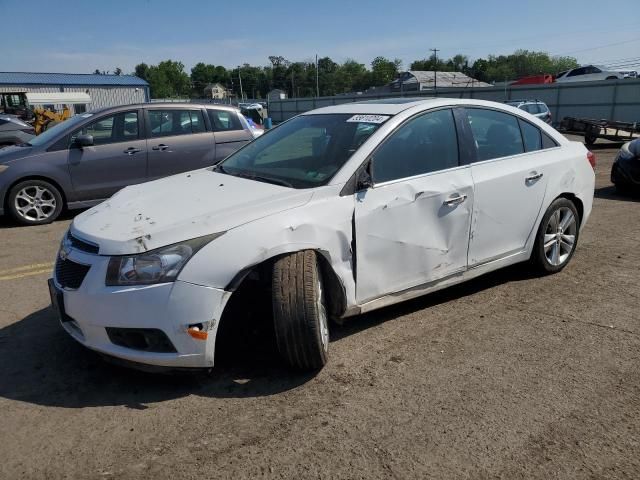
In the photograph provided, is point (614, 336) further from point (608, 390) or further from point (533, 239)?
point (533, 239)

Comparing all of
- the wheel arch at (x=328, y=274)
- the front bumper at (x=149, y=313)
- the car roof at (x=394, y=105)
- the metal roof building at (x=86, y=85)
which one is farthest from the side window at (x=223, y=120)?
the metal roof building at (x=86, y=85)

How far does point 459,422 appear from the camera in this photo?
2.75 m

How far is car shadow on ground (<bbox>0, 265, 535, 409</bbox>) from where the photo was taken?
9.99ft

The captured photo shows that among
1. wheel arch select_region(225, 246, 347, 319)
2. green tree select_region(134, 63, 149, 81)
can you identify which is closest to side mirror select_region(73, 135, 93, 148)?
wheel arch select_region(225, 246, 347, 319)

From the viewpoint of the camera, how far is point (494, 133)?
14.4ft

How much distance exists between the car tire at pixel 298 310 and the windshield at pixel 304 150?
0.62 metres

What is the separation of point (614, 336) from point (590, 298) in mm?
728

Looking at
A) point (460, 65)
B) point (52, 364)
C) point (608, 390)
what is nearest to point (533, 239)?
point (608, 390)

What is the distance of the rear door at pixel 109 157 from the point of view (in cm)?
775

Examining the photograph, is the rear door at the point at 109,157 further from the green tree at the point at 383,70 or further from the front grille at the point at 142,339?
the green tree at the point at 383,70

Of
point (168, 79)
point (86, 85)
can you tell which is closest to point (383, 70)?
point (168, 79)

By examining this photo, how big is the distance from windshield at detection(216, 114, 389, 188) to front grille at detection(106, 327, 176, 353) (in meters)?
1.26

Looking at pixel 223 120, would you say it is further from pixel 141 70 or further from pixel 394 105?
pixel 141 70

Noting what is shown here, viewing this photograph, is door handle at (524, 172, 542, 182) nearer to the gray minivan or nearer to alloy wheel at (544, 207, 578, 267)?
alloy wheel at (544, 207, 578, 267)
